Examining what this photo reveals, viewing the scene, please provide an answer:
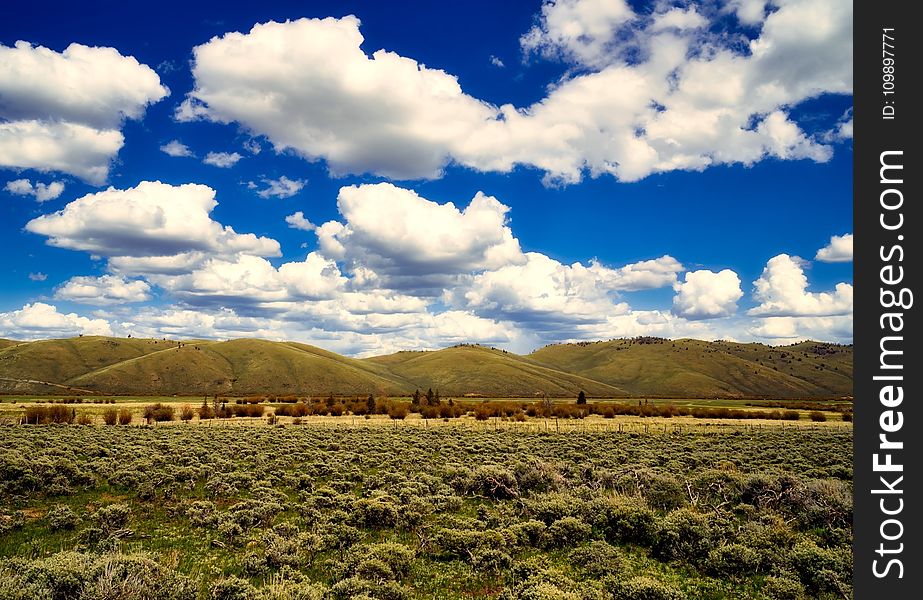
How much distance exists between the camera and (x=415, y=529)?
17.3 m

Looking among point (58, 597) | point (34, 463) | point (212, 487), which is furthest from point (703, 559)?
point (34, 463)

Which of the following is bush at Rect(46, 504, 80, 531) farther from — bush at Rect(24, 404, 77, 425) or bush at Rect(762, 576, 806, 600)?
bush at Rect(24, 404, 77, 425)

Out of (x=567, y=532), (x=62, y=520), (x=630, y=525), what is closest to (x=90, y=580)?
(x=62, y=520)

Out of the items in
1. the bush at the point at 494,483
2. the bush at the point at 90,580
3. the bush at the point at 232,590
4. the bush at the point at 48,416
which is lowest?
the bush at the point at 48,416

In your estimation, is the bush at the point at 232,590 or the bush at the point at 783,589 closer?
the bush at the point at 232,590

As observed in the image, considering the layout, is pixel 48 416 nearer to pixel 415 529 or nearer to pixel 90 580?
pixel 415 529

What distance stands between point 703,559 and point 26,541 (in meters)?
21.4

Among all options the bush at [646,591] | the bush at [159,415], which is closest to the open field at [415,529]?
the bush at [646,591]

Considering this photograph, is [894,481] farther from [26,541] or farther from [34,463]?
[34,463]

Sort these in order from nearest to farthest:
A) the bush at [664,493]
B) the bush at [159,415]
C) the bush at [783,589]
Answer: the bush at [783,589], the bush at [664,493], the bush at [159,415]

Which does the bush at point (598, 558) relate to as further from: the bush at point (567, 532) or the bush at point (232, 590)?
the bush at point (232, 590)

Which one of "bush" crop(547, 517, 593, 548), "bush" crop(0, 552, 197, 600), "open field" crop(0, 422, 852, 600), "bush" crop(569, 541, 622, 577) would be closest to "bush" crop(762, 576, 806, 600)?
"open field" crop(0, 422, 852, 600)

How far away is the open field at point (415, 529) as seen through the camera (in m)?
11.6

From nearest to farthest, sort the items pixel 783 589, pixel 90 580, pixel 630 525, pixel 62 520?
pixel 90 580 → pixel 783 589 → pixel 630 525 → pixel 62 520
